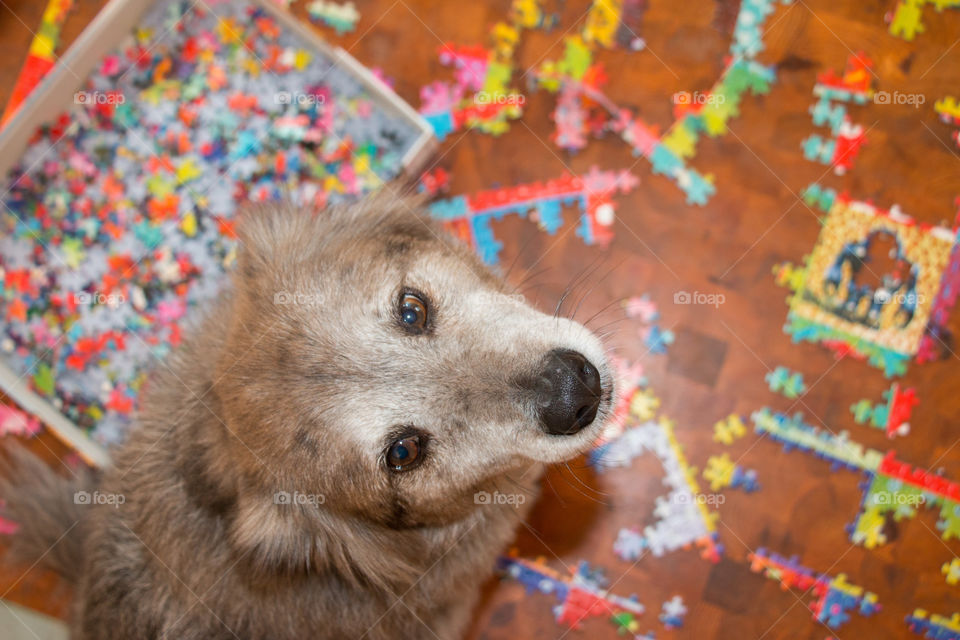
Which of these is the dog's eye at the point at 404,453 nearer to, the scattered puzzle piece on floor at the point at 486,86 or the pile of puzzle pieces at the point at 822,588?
the scattered puzzle piece on floor at the point at 486,86

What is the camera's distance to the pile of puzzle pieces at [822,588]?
3.44m

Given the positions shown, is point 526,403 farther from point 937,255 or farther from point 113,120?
point 113,120

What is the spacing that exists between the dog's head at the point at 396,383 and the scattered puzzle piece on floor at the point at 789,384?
1.65m

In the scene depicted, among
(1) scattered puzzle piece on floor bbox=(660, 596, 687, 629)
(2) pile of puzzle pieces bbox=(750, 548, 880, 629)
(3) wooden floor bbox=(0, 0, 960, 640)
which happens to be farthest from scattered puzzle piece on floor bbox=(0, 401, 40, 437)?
(2) pile of puzzle pieces bbox=(750, 548, 880, 629)

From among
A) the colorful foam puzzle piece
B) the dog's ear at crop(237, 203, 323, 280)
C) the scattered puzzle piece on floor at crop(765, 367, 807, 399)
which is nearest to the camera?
the dog's ear at crop(237, 203, 323, 280)

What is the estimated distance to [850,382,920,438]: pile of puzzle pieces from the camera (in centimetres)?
351

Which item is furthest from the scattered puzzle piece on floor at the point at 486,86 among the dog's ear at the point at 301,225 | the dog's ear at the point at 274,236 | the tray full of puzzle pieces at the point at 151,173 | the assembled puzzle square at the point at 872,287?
the assembled puzzle square at the point at 872,287

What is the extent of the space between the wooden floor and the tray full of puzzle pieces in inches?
20.7

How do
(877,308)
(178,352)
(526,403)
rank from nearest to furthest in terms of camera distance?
(526,403), (178,352), (877,308)

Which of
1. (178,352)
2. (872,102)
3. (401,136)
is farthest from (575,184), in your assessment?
(178,352)

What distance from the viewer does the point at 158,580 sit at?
8.15ft

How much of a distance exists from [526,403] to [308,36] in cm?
280

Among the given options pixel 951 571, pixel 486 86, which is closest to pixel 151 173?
pixel 486 86

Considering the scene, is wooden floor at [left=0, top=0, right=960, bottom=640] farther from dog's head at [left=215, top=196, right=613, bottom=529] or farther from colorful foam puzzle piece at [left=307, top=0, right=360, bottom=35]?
dog's head at [left=215, top=196, right=613, bottom=529]
